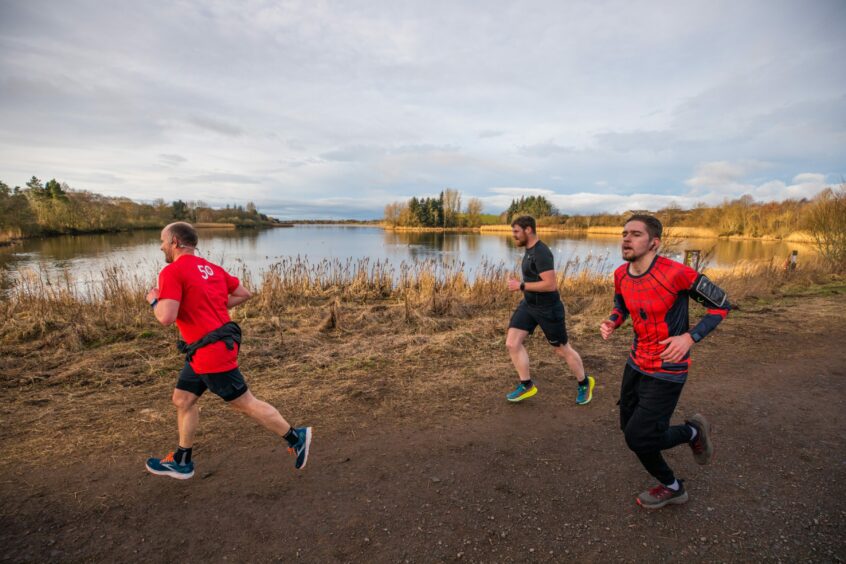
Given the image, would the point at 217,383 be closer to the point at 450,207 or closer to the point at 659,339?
the point at 659,339

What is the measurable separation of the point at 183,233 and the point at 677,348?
3.31m

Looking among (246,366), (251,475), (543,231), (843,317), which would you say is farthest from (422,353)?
(543,231)

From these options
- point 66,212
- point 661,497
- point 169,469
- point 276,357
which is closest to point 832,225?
point 661,497

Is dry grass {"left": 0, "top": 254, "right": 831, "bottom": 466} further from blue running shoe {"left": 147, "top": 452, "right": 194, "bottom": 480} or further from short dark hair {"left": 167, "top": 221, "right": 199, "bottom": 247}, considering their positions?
short dark hair {"left": 167, "top": 221, "right": 199, "bottom": 247}

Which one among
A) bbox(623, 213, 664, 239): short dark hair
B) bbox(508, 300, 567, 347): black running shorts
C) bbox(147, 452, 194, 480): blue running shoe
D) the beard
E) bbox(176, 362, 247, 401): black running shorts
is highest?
bbox(623, 213, 664, 239): short dark hair

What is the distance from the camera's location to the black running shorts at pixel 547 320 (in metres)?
3.85

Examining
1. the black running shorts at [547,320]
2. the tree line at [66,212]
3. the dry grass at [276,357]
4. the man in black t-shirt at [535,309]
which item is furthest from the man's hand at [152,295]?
the tree line at [66,212]

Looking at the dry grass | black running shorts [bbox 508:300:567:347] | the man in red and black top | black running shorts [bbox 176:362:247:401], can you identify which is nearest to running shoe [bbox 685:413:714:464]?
the man in red and black top

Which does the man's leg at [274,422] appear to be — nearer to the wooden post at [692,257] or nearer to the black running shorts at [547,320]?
the black running shorts at [547,320]

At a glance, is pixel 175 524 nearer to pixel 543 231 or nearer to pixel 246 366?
pixel 246 366

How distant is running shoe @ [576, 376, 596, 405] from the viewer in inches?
159

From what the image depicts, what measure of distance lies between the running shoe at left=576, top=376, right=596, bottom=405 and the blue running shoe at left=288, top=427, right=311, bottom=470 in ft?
9.11

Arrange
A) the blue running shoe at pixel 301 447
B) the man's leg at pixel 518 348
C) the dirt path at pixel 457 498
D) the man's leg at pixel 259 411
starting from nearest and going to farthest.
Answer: the dirt path at pixel 457 498, the man's leg at pixel 259 411, the blue running shoe at pixel 301 447, the man's leg at pixel 518 348

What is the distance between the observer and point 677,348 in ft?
7.43
